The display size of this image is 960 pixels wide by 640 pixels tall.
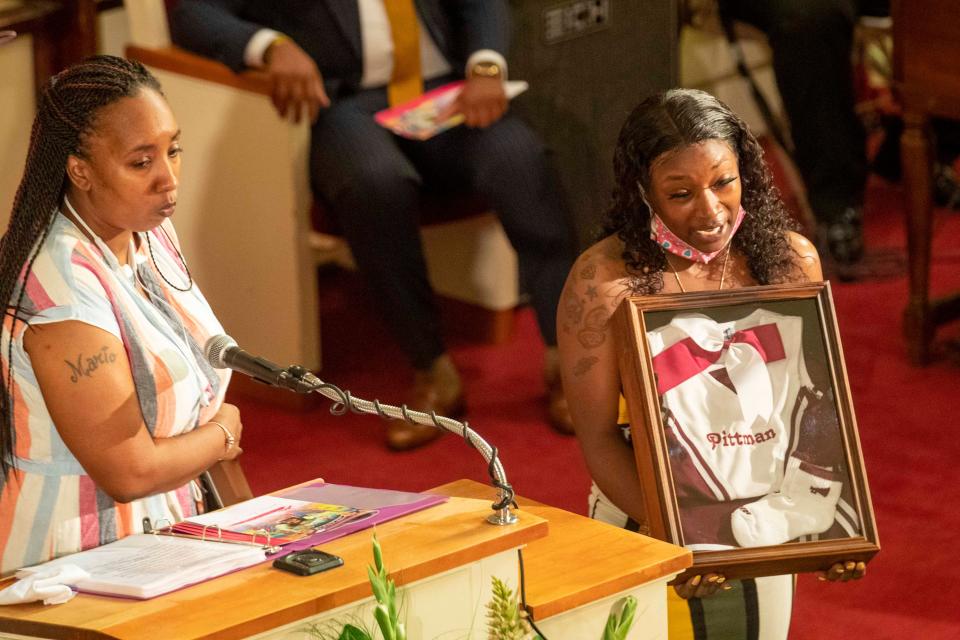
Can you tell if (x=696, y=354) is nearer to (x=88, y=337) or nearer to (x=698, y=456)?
(x=698, y=456)

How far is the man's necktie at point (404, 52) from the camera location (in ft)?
14.1

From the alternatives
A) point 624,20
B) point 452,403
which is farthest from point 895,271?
point 452,403

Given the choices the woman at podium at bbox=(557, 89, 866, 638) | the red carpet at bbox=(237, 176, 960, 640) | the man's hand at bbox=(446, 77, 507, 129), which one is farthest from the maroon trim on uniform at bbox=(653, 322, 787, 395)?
the man's hand at bbox=(446, 77, 507, 129)

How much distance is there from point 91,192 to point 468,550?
786 mm

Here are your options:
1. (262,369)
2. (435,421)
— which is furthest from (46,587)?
(435,421)

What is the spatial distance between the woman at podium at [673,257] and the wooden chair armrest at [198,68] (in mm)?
1898

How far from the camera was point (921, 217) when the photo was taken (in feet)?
14.2

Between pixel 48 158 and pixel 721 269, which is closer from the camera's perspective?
pixel 48 158

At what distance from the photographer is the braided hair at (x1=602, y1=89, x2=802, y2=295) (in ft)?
7.89

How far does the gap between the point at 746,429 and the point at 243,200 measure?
2.38 m

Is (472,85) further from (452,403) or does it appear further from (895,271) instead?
(895,271)

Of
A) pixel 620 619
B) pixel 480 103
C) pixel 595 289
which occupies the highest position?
pixel 480 103

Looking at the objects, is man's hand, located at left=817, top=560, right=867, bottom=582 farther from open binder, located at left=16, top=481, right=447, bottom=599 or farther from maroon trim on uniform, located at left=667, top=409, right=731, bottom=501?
Result: open binder, located at left=16, top=481, right=447, bottom=599

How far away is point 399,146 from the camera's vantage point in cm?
429
